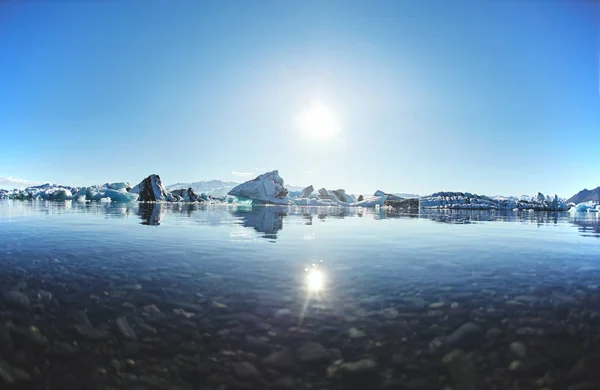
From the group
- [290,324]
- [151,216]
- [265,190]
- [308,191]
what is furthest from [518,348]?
[308,191]

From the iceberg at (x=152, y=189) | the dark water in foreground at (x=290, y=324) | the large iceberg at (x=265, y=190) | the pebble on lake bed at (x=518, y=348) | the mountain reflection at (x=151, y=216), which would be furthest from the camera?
the iceberg at (x=152, y=189)

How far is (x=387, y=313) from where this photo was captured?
16.9 feet

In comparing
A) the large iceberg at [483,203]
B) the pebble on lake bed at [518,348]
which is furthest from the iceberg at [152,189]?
the pebble on lake bed at [518,348]

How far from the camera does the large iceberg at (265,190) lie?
3748 inches

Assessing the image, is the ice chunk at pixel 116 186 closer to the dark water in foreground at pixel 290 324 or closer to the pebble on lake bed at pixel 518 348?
the dark water in foreground at pixel 290 324

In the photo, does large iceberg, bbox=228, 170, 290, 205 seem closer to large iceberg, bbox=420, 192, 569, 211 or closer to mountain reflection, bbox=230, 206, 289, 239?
large iceberg, bbox=420, 192, 569, 211

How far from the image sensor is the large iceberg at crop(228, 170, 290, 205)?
95188mm

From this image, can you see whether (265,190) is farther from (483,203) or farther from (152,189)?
(483,203)

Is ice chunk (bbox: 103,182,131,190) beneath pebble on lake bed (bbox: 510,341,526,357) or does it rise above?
above

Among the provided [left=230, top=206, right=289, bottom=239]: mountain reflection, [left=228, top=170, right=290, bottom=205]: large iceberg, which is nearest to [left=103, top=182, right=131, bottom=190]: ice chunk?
[left=228, top=170, right=290, bottom=205]: large iceberg

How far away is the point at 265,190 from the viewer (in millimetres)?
95188

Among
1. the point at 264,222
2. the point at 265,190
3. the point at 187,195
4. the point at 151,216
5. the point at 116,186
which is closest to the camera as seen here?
the point at 264,222

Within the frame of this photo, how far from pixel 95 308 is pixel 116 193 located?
288ft

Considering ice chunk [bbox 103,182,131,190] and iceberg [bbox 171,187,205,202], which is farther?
iceberg [bbox 171,187,205,202]
